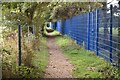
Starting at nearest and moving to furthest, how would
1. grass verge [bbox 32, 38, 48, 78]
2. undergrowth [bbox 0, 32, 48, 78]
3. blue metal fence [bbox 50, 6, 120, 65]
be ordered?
undergrowth [bbox 0, 32, 48, 78]
grass verge [bbox 32, 38, 48, 78]
blue metal fence [bbox 50, 6, 120, 65]

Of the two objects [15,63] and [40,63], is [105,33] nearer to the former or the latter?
[40,63]

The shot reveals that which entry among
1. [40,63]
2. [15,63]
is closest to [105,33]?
[40,63]

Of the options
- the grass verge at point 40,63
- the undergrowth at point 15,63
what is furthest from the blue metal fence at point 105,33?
the undergrowth at point 15,63

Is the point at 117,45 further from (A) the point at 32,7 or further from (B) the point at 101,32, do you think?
(A) the point at 32,7

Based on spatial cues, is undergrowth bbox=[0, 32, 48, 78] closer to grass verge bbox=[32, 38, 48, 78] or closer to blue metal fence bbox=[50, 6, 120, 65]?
grass verge bbox=[32, 38, 48, 78]

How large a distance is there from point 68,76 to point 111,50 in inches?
96.5

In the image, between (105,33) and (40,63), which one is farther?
(105,33)

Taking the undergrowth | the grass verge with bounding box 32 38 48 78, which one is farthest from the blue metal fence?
the undergrowth

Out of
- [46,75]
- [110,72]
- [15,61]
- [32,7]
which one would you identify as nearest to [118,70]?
[110,72]

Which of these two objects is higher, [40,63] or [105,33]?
[105,33]

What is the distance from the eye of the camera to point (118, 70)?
8742 millimetres

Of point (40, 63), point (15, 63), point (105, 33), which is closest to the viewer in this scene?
point (15, 63)

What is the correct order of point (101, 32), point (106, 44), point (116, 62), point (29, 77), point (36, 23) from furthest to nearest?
1. point (36, 23)
2. point (101, 32)
3. point (106, 44)
4. point (116, 62)
5. point (29, 77)

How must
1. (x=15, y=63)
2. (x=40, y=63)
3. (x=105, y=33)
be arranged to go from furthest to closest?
(x=105, y=33)
(x=40, y=63)
(x=15, y=63)
